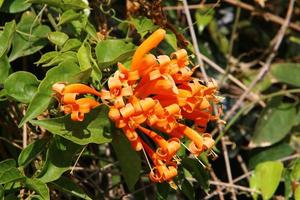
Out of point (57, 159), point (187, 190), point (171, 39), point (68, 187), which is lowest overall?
point (187, 190)

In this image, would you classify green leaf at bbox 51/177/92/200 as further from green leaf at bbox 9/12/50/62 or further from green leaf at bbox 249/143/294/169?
green leaf at bbox 249/143/294/169

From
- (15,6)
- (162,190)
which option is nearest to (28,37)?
(15,6)

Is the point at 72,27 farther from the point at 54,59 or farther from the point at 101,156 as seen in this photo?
the point at 101,156

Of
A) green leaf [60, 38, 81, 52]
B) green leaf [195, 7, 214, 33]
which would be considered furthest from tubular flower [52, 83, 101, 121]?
green leaf [195, 7, 214, 33]

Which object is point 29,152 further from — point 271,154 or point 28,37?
point 271,154

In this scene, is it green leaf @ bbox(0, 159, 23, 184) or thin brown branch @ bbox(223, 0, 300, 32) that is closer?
green leaf @ bbox(0, 159, 23, 184)
